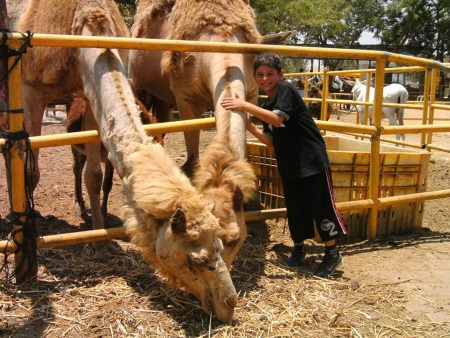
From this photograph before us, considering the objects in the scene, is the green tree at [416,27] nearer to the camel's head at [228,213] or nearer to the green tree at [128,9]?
the green tree at [128,9]

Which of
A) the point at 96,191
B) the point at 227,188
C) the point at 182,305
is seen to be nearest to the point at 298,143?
the point at 227,188

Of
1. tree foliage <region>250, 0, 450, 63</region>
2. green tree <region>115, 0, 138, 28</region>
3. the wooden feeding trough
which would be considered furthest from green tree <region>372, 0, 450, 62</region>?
the wooden feeding trough

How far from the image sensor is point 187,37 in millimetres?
4875

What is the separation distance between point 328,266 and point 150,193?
5.79 ft

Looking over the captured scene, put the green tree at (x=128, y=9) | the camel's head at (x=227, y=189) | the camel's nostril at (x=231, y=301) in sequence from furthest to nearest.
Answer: the green tree at (x=128, y=9) < the camel's head at (x=227, y=189) < the camel's nostril at (x=231, y=301)

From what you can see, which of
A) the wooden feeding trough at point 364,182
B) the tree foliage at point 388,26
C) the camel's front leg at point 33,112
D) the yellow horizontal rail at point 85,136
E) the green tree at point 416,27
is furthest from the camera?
the green tree at point 416,27

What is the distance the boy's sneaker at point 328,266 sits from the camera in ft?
12.0

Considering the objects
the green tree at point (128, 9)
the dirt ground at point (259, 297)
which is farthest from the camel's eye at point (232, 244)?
the green tree at point (128, 9)

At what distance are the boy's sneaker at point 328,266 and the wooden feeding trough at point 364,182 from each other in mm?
852

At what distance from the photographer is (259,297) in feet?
10.4

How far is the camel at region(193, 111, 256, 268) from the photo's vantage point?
2742 mm

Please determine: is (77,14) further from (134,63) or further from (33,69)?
(134,63)

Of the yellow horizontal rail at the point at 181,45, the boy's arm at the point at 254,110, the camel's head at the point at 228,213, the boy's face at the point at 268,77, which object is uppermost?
the yellow horizontal rail at the point at 181,45

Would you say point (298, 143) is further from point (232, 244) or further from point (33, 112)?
point (33, 112)
